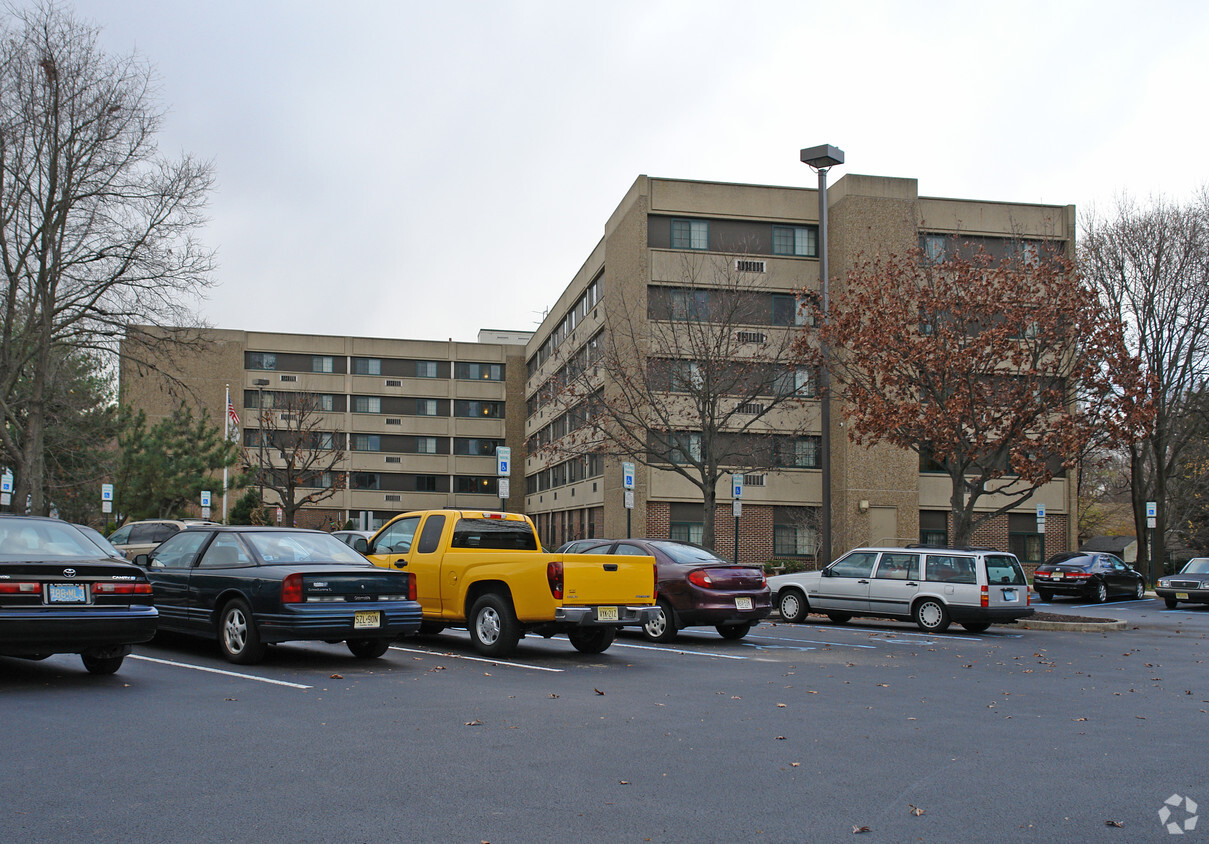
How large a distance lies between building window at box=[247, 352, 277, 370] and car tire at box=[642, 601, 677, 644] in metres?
56.2

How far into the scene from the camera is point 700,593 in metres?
15.6

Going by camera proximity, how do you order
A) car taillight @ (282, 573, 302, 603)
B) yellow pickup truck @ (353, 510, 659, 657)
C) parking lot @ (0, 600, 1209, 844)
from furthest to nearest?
yellow pickup truck @ (353, 510, 659, 657) → car taillight @ (282, 573, 302, 603) → parking lot @ (0, 600, 1209, 844)

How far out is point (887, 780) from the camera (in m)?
6.77

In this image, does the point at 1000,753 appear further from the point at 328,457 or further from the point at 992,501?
the point at 328,457

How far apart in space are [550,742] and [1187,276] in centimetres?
3603

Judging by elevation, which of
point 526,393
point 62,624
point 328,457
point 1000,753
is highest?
point 526,393

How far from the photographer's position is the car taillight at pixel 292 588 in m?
11.0

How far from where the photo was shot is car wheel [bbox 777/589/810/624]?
21.1 meters

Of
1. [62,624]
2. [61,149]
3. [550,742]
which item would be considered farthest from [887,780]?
[61,149]

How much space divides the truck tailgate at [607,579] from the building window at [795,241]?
98.1ft

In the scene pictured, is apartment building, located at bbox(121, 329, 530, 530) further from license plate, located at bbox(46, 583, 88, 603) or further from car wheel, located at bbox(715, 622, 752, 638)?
license plate, located at bbox(46, 583, 88, 603)

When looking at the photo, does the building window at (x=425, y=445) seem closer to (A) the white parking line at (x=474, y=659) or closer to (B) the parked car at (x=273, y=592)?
(A) the white parking line at (x=474, y=659)

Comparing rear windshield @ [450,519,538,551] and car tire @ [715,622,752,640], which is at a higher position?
rear windshield @ [450,519,538,551]

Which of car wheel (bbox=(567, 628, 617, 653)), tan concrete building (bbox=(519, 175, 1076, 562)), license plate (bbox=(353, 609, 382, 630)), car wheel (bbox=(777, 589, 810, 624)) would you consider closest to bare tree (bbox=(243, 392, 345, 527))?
tan concrete building (bbox=(519, 175, 1076, 562))
